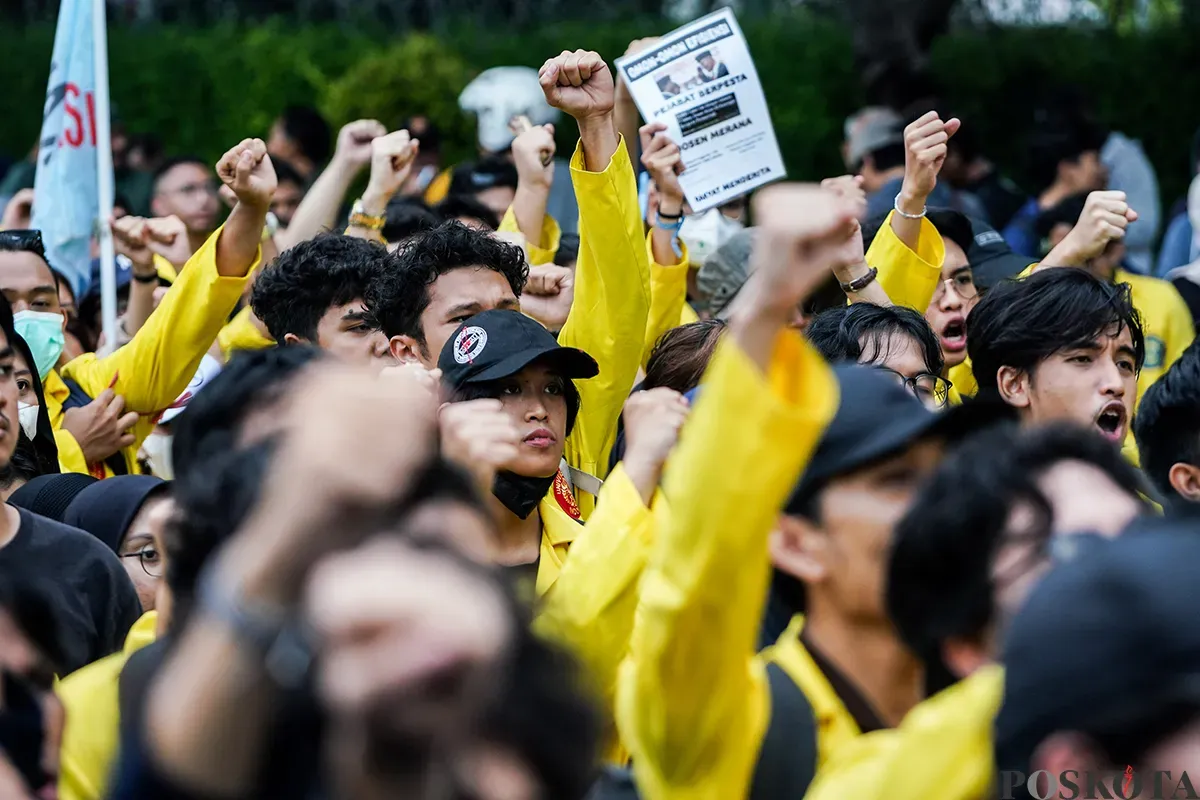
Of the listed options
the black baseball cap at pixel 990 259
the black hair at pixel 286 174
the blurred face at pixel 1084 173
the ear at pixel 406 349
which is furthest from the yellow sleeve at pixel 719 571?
the blurred face at pixel 1084 173

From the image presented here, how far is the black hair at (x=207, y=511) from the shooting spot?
2355mm

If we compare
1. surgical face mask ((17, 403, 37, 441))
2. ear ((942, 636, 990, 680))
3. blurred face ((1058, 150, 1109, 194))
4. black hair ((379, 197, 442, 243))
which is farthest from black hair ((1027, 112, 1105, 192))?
ear ((942, 636, 990, 680))

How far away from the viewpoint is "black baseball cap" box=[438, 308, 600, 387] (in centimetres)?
416

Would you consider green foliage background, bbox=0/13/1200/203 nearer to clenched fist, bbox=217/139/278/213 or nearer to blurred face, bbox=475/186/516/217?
blurred face, bbox=475/186/516/217

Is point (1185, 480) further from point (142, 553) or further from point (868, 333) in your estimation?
point (142, 553)

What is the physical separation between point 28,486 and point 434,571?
10.2 ft

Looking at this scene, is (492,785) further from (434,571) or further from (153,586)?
(153,586)

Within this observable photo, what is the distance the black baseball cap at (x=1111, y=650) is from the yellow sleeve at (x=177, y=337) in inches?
144

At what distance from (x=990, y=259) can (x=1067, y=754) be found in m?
4.59

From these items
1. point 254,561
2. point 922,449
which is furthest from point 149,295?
point 254,561

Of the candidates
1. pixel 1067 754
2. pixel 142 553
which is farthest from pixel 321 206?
pixel 1067 754

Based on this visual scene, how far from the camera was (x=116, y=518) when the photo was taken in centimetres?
446

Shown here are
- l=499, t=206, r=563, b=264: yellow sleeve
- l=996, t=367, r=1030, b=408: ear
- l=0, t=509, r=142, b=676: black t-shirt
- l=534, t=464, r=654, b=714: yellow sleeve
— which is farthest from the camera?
l=499, t=206, r=563, b=264: yellow sleeve

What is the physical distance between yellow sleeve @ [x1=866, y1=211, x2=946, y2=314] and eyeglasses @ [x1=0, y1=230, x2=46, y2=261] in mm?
2787
